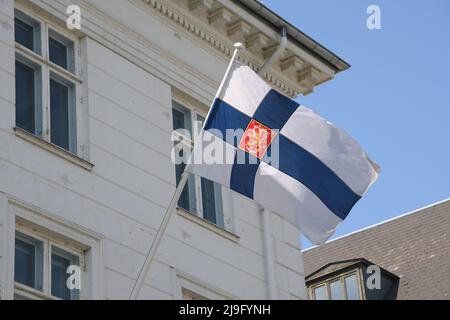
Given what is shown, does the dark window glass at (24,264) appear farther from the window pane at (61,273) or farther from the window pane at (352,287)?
the window pane at (352,287)

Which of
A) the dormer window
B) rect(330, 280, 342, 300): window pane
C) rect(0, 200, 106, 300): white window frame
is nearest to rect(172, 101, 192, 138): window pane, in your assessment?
rect(0, 200, 106, 300): white window frame

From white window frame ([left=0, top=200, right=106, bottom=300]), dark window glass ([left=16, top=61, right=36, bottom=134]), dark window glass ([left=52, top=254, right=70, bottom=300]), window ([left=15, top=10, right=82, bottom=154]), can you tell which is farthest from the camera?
window ([left=15, top=10, right=82, bottom=154])

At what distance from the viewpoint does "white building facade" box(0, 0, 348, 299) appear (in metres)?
17.9

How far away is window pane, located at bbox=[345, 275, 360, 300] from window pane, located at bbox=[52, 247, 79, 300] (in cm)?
1536

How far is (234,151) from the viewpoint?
17.9 meters

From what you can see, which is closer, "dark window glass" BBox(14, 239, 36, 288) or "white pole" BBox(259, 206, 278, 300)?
"dark window glass" BBox(14, 239, 36, 288)

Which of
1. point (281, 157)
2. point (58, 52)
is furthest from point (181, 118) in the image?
point (281, 157)

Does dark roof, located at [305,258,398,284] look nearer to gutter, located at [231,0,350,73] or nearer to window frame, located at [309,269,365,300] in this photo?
window frame, located at [309,269,365,300]

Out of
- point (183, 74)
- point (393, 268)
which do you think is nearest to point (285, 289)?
point (183, 74)

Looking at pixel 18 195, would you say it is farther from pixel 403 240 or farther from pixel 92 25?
pixel 403 240

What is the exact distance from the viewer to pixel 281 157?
18.6m

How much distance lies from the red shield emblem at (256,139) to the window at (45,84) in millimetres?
2333

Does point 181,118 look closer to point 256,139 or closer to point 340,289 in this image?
point 256,139
